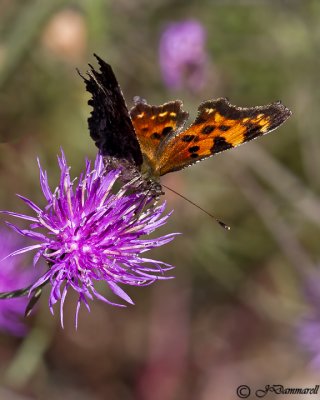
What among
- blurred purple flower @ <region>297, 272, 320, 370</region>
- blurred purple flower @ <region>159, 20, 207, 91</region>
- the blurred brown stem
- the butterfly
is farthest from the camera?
blurred purple flower @ <region>159, 20, 207, 91</region>

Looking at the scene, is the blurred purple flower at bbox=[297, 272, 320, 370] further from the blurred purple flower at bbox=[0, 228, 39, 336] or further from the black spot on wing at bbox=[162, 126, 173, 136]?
the black spot on wing at bbox=[162, 126, 173, 136]

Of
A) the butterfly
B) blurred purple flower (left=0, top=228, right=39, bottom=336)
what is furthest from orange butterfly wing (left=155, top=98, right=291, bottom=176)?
blurred purple flower (left=0, top=228, right=39, bottom=336)

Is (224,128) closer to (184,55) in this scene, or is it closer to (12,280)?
(12,280)

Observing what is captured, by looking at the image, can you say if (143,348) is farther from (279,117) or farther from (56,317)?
(279,117)

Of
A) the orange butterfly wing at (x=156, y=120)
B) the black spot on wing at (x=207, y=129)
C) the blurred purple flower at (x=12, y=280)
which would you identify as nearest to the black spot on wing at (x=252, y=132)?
the black spot on wing at (x=207, y=129)

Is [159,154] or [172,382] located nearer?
[159,154]

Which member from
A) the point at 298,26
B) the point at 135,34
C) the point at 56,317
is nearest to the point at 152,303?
the point at 56,317
